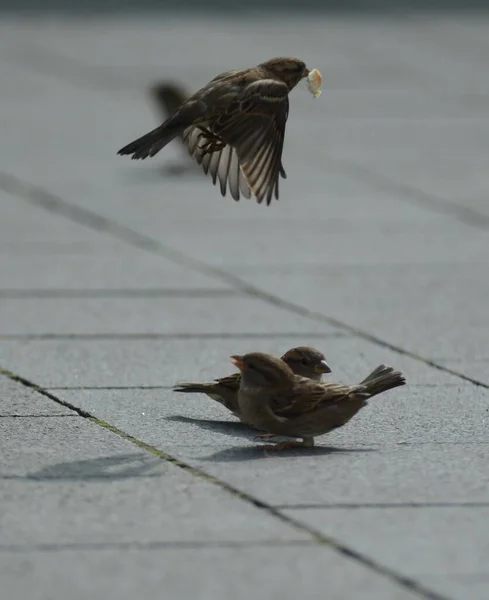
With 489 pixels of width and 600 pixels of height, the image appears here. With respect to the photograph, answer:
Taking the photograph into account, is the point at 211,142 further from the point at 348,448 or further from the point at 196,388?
the point at 348,448

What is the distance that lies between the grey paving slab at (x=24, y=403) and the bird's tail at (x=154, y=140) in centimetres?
131

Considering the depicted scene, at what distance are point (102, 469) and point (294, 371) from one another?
1.27 metres

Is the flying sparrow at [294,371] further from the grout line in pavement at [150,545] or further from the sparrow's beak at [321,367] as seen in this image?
the grout line in pavement at [150,545]

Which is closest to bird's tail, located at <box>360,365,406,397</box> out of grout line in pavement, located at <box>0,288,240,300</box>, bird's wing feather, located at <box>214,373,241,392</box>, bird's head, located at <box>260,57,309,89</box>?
bird's wing feather, located at <box>214,373,241,392</box>

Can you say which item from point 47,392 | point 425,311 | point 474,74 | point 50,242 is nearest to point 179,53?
point 474,74

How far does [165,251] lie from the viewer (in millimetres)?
12211

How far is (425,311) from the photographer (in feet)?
33.6

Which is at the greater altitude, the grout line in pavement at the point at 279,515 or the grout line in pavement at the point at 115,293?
the grout line in pavement at the point at 115,293

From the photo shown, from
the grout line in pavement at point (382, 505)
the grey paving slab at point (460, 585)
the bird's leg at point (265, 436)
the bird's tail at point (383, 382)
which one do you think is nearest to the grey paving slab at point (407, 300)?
the bird's tail at point (383, 382)

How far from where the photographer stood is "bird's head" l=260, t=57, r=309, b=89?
852cm

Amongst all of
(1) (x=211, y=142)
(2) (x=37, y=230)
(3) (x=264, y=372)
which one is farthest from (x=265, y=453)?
(2) (x=37, y=230)

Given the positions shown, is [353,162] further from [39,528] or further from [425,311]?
[39,528]

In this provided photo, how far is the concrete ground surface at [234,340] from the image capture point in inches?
217

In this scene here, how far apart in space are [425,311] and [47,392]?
3.09m
